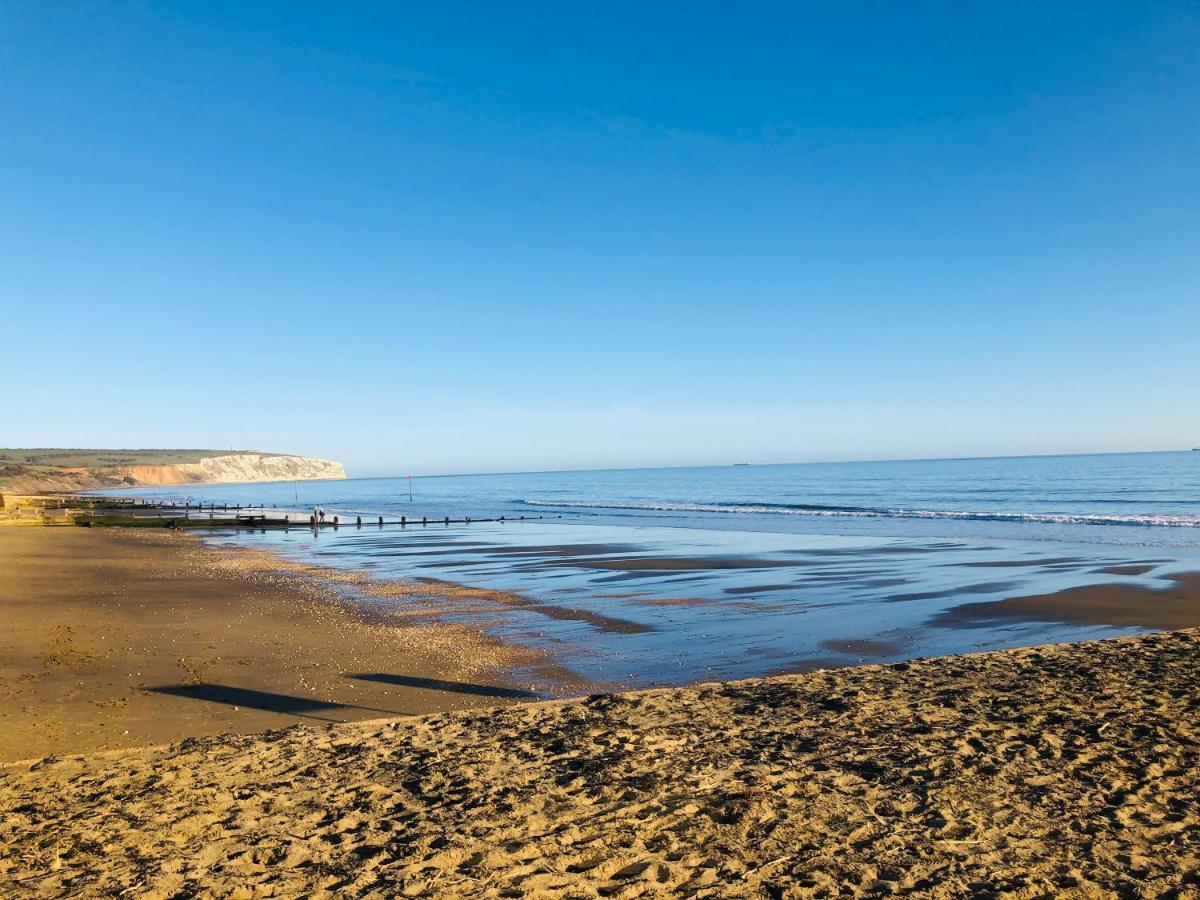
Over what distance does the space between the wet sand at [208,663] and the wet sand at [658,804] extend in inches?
46.5

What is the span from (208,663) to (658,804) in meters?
8.86

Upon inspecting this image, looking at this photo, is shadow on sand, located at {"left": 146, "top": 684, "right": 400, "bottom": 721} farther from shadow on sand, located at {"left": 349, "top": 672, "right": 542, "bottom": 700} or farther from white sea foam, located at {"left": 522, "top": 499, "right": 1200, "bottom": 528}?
white sea foam, located at {"left": 522, "top": 499, "right": 1200, "bottom": 528}

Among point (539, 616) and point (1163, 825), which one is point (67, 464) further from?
point (1163, 825)

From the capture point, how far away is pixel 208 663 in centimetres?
1222

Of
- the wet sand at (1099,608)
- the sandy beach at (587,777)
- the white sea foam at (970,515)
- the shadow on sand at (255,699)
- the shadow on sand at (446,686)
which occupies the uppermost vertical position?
the sandy beach at (587,777)

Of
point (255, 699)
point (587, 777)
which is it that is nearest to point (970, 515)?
point (255, 699)

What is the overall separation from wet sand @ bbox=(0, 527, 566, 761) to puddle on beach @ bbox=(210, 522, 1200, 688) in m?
1.73

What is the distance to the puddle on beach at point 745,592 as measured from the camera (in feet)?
42.9

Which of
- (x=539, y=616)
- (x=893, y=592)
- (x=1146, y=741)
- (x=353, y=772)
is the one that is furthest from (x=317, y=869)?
(x=893, y=592)

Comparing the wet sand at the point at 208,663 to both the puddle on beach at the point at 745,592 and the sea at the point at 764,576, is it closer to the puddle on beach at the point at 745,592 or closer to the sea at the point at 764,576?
the sea at the point at 764,576

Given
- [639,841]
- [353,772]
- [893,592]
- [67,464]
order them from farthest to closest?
1. [67,464]
2. [893,592]
3. [353,772]
4. [639,841]

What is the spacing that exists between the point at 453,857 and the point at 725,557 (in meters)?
23.6

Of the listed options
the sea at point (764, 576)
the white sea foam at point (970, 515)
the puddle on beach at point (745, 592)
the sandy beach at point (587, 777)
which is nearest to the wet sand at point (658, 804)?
the sandy beach at point (587, 777)

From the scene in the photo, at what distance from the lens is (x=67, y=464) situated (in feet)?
634
